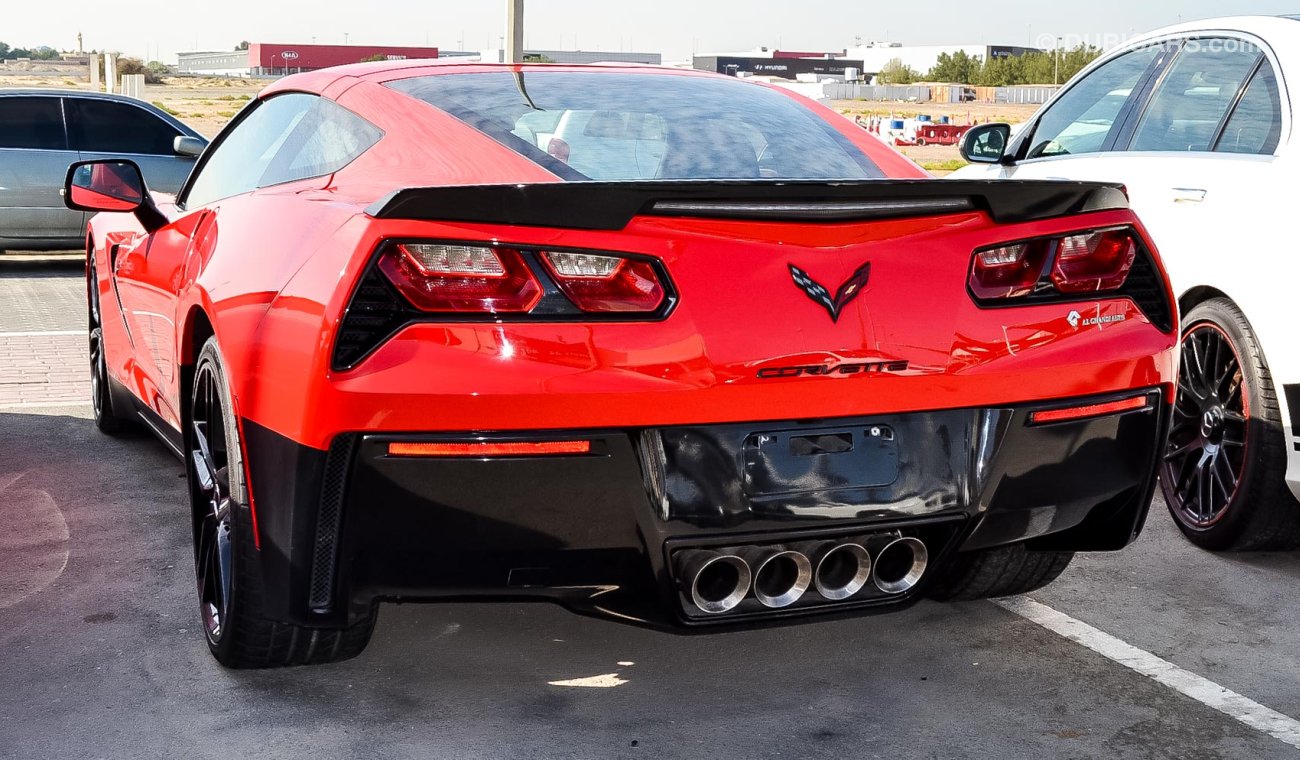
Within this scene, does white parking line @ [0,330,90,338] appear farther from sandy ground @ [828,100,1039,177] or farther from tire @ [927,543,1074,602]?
sandy ground @ [828,100,1039,177]

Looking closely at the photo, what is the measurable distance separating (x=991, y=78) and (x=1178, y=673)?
5260 inches

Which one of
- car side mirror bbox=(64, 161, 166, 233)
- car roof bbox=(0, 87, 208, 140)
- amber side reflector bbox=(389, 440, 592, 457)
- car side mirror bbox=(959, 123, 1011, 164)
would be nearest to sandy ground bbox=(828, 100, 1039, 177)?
car roof bbox=(0, 87, 208, 140)

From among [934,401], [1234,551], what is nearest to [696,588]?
[934,401]

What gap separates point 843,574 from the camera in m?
2.95

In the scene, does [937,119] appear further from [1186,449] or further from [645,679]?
[645,679]

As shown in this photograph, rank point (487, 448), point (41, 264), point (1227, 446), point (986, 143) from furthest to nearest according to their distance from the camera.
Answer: point (41, 264) < point (986, 143) < point (1227, 446) < point (487, 448)

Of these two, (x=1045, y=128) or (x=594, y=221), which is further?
(x=1045, y=128)

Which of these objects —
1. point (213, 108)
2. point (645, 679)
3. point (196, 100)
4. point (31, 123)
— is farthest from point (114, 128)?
point (196, 100)

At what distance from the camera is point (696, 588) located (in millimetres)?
2852

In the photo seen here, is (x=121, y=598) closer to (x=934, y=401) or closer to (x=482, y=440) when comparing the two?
(x=482, y=440)

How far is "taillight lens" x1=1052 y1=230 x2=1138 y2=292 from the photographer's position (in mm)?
3080

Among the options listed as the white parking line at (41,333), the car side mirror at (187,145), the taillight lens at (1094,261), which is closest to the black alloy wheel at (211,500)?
the taillight lens at (1094,261)

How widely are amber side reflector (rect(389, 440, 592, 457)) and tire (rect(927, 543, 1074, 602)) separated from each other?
1.29 metres

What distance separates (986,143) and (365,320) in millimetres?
3988
